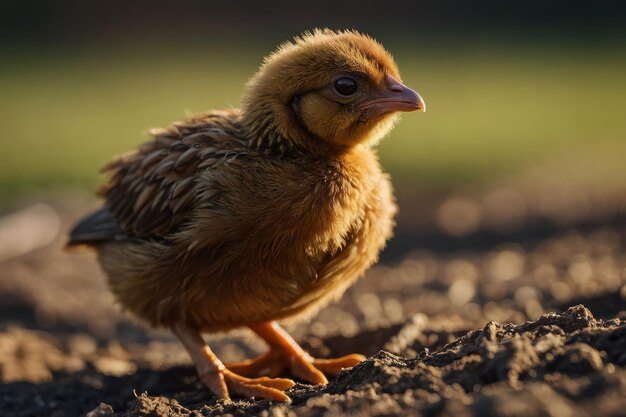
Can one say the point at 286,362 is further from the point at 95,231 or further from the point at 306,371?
the point at 95,231

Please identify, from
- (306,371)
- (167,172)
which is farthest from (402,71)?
(306,371)

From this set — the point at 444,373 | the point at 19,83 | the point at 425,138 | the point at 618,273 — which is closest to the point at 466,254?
the point at 618,273

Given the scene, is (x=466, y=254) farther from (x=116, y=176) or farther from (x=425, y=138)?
(x=425, y=138)

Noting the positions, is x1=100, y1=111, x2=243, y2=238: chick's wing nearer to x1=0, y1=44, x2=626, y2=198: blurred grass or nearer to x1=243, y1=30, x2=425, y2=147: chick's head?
x1=243, y1=30, x2=425, y2=147: chick's head

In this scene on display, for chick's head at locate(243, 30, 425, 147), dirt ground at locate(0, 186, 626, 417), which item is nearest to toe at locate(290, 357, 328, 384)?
dirt ground at locate(0, 186, 626, 417)

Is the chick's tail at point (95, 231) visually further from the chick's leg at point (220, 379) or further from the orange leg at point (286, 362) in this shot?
the orange leg at point (286, 362)

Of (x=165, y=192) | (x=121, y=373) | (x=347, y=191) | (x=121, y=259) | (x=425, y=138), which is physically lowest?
(x=121, y=373)

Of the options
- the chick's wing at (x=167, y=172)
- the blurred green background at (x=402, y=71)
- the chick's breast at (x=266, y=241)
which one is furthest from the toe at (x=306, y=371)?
the blurred green background at (x=402, y=71)
